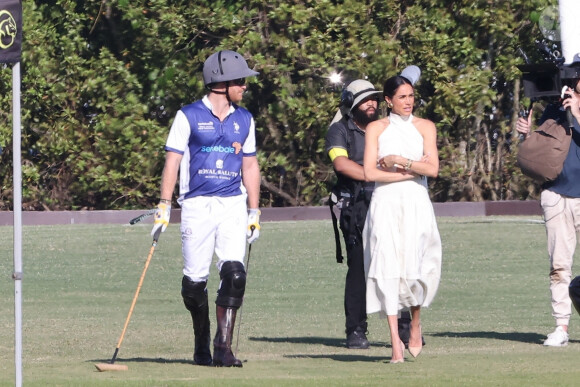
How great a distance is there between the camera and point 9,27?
7.08 meters

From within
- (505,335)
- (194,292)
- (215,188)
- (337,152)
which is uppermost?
(337,152)

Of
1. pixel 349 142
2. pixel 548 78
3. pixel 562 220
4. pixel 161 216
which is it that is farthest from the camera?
pixel 349 142

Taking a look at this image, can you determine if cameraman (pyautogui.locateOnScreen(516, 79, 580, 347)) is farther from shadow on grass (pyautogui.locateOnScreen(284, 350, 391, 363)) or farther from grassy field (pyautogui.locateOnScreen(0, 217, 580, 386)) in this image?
shadow on grass (pyautogui.locateOnScreen(284, 350, 391, 363))

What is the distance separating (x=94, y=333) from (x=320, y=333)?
1.85 m

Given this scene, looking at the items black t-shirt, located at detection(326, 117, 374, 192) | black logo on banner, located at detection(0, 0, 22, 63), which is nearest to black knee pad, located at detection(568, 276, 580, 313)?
black t-shirt, located at detection(326, 117, 374, 192)

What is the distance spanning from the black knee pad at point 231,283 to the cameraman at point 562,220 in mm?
2443

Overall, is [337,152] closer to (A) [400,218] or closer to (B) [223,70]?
(A) [400,218]

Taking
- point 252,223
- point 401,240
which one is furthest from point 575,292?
point 252,223

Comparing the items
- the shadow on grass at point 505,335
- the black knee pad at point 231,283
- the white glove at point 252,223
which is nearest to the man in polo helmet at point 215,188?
the black knee pad at point 231,283

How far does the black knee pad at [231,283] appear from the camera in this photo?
8.95 metres

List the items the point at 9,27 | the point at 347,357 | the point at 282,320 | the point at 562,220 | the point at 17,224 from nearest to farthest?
the point at 9,27 < the point at 17,224 < the point at 347,357 < the point at 562,220 < the point at 282,320

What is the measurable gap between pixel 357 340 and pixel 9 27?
4291 mm

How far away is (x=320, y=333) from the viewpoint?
1164 centimetres

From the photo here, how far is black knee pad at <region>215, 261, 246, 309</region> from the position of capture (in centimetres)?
895
